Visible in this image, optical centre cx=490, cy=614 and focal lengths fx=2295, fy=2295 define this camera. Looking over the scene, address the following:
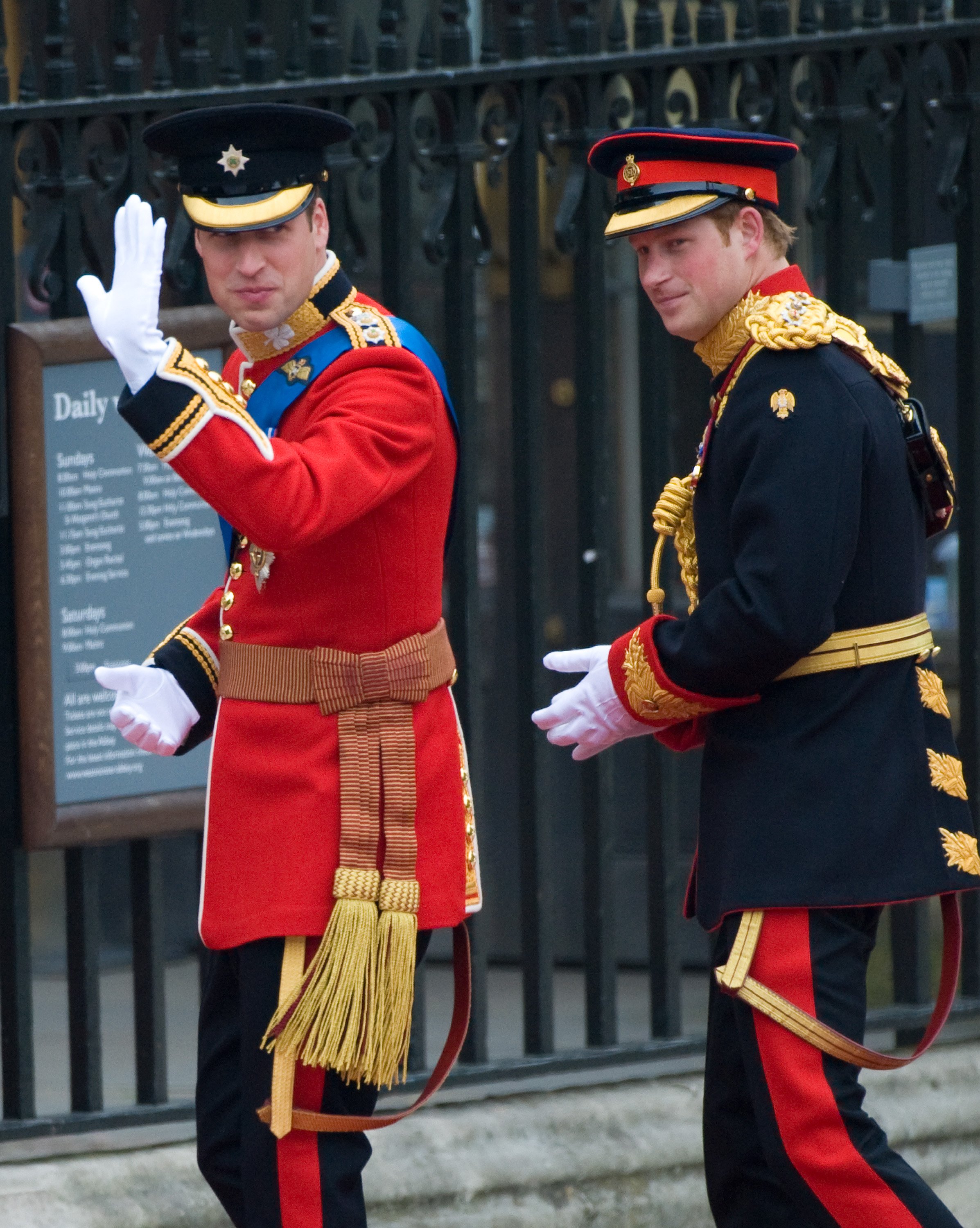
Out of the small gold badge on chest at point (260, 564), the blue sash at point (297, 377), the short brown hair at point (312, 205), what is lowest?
the small gold badge on chest at point (260, 564)

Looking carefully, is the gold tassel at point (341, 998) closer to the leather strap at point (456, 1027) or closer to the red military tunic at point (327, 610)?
the red military tunic at point (327, 610)

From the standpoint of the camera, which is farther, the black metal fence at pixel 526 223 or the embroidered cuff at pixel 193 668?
the black metal fence at pixel 526 223

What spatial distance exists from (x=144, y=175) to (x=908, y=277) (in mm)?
1707

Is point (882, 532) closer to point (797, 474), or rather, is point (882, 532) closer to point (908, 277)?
point (797, 474)

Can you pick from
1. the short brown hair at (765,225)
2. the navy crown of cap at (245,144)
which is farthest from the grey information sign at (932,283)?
the navy crown of cap at (245,144)

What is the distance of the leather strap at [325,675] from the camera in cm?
333

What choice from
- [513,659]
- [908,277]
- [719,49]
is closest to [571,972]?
[513,659]

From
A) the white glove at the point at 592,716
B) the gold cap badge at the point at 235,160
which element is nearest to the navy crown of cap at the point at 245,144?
the gold cap badge at the point at 235,160

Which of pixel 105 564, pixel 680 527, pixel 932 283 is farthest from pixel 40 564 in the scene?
pixel 932 283

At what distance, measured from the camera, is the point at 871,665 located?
130 inches

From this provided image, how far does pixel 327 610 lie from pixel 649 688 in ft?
1.57

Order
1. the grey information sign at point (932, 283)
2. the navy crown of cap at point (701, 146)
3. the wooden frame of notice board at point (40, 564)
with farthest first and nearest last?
1. the grey information sign at point (932, 283)
2. the wooden frame of notice board at point (40, 564)
3. the navy crown of cap at point (701, 146)

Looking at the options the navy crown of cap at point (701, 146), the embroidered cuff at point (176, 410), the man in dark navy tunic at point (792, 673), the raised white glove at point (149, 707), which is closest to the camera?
the embroidered cuff at point (176, 410)

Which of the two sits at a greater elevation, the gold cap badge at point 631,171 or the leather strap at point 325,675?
the gold cap badge at point 631,171
